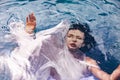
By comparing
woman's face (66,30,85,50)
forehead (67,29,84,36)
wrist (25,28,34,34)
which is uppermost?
wrist (25,28,34,34)

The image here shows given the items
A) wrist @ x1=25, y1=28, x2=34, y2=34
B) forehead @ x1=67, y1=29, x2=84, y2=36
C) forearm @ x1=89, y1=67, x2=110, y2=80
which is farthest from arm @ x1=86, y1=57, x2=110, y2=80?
wrist @ x1=25, y1=28, x2=34, y2=34

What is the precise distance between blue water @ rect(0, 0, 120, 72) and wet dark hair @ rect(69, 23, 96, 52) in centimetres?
3

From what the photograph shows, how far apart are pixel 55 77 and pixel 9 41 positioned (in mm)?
267

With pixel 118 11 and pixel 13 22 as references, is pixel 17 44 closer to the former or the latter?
pixel 13 22

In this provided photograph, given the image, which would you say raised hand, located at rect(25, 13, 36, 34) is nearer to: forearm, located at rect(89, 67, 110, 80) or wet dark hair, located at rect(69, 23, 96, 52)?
wet dark hair, located at rect(69, 23, 96, 52)

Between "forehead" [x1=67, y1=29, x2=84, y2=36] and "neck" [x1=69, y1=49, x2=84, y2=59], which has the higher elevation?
"forehead" [x1=67, y1=29, x2=84, y2=36]

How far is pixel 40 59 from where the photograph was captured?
42.6 inches

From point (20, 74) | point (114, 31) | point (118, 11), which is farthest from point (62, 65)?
point (118, 11)

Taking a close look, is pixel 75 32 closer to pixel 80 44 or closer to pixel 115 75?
pixel 80 44

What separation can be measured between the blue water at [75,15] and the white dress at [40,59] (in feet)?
0.20

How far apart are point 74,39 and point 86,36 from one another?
2.9 inches

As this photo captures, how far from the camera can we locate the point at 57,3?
1.34 meters

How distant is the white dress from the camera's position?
3.45 ft

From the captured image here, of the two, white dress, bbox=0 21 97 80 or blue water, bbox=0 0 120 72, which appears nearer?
white dress, bbox=0 21 97 80
